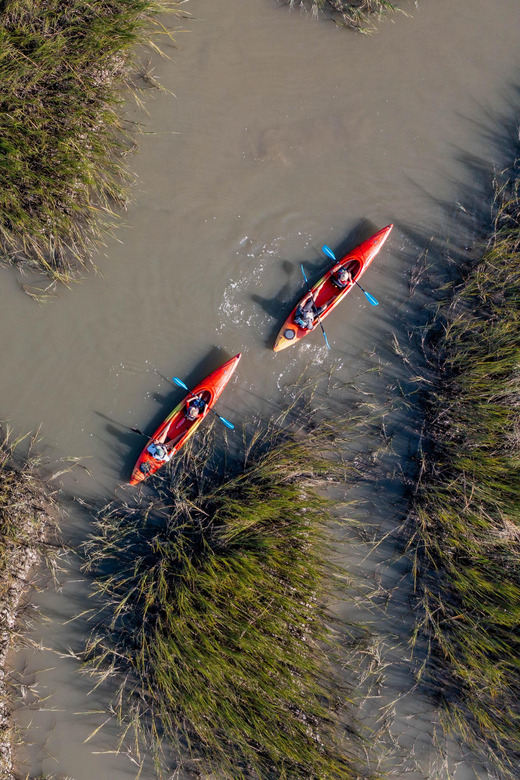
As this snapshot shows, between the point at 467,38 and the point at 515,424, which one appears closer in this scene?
the point at 515,424

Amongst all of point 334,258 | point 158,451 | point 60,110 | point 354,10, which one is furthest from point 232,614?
point 354,10

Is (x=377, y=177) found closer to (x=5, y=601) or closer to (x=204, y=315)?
(x=204, y=315)

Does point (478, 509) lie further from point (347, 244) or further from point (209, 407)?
point (347, 244)

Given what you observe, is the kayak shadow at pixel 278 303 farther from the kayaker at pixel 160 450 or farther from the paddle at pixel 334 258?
the kayaker at pixel 160 450

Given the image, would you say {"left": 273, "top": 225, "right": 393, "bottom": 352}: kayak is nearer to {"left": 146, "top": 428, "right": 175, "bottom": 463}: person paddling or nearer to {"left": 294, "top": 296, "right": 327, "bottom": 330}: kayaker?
{"left": 294, "top": 296, "right": 327, "bottom": 330}: kayaker

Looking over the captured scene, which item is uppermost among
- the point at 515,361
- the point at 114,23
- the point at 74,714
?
the point at 114,23

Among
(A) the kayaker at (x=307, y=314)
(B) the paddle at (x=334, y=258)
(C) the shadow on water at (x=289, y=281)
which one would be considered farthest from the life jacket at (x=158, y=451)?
(B) the paddle at (x=334, y=258)

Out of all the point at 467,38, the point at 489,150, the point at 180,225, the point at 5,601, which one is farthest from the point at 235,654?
the point at 467,38
